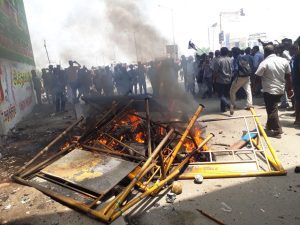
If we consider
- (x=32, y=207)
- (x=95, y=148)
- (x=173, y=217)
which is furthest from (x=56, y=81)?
(x=173, y=217)

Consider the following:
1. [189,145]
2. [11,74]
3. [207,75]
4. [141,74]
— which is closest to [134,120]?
[189,145]

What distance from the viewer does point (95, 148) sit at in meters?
5.27

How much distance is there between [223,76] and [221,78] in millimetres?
87

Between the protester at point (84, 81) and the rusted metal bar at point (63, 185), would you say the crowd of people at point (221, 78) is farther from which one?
the rusted metal bar at point (63, 185)

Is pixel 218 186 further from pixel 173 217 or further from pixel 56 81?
pixel 56 81

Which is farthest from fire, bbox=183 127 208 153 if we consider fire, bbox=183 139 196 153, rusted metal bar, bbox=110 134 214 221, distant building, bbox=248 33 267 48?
distant building, bbox=248 33 267 48

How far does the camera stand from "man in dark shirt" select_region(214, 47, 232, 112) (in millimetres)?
9484

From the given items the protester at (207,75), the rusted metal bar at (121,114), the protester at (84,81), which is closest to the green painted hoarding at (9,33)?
the protester at (84,81)

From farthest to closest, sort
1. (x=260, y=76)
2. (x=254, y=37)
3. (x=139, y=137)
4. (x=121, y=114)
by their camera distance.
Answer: (x=254, y=37) < (x=260, y=76) < (x=121, y=114) < (x=139, y=137)

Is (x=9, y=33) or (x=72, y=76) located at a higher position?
(x=9, y=33)

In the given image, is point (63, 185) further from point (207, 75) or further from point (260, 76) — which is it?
point (207, 75)

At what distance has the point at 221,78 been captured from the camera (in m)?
9.52

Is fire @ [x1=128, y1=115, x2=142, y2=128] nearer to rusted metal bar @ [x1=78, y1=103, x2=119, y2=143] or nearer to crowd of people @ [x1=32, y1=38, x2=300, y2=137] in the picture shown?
rusted metal bar @ [x1=78, y1=103, x2=119, y2=143]

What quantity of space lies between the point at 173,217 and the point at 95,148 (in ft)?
6.87
